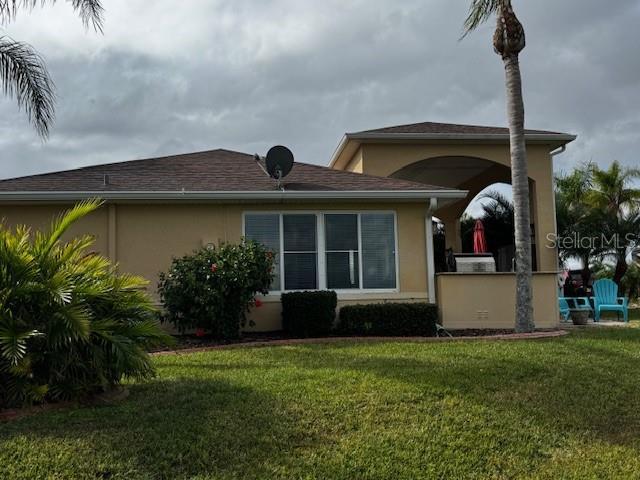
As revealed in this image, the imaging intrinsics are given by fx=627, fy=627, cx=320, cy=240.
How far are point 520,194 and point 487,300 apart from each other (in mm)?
2368

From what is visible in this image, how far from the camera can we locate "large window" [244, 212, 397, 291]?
42.2 feet

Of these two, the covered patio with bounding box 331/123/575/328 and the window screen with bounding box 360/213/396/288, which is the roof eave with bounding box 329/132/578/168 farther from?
the window screen with bounding box 360/213/396/288

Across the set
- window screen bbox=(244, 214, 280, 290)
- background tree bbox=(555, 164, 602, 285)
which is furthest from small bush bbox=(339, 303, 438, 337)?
background tree bbox=(555, 164, 602, 285)

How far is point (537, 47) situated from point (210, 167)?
8057 mm

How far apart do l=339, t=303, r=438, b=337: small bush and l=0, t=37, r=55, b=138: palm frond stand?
7.41 meters

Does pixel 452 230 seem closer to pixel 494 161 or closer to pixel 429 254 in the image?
pixel 494 161

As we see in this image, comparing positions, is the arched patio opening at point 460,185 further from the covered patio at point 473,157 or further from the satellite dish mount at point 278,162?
the satellite dish mount at point 278,162

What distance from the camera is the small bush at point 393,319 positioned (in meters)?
11.9

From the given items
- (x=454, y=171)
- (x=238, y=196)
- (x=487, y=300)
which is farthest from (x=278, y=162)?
(x=454, y=171)

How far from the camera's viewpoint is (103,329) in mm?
6469

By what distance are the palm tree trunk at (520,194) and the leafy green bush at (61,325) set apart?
771cm

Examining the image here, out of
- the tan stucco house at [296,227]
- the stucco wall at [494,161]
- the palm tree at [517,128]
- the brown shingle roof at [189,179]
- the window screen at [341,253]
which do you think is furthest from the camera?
the stucco wall at [494,161]

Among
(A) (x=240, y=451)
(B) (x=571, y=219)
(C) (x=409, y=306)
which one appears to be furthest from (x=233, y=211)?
(B) (x=571, y=219)

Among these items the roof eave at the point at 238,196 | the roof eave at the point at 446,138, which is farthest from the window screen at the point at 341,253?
the roof eave at the point at 446,138
